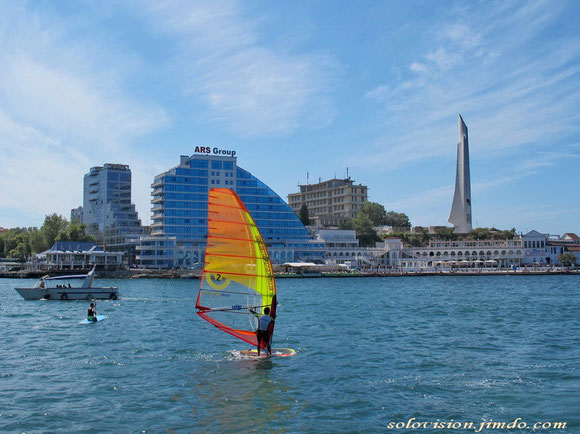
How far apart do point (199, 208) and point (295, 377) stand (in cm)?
12587

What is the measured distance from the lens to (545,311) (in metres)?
50.3

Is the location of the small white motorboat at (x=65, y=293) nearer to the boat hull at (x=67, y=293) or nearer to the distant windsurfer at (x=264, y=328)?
the boat hull at (x=67, y=293)

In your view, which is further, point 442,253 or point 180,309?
point 442,253

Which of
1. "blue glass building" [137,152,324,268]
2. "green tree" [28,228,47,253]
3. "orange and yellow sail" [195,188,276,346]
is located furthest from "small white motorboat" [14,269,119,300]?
"green tree" [28,228,47,253]

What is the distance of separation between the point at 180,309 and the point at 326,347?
2555 centimetres

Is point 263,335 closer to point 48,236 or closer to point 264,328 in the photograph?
point 264,328

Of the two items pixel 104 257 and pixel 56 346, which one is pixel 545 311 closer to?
pixel 56 346

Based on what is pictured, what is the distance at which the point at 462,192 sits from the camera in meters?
172

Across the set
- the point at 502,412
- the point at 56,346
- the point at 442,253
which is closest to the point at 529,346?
the point at 502,412

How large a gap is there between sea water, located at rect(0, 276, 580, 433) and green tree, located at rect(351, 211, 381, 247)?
455 ft

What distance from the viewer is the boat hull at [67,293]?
64.3m

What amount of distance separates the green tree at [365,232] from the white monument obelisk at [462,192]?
2474cm

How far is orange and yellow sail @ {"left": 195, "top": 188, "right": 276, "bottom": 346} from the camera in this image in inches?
1011

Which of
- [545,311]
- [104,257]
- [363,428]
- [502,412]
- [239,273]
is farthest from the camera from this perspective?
[104,257]
